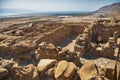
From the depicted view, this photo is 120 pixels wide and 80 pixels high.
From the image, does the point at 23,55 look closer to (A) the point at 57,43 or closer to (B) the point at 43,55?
(B) the point at 43,55

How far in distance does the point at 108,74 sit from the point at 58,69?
10.0 feet

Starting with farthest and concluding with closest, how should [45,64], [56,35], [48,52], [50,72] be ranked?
[56,35] < [48,52] < [45,64] < [50,72]

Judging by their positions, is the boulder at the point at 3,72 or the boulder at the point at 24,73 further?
the boulder at the point at 24,73

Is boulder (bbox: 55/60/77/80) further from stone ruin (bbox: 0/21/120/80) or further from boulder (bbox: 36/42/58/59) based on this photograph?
boulder (bbox: 36/42/58/59)

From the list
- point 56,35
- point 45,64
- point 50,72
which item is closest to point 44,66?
point 45,64

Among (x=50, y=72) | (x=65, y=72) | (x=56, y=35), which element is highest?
(x=65, y=72)

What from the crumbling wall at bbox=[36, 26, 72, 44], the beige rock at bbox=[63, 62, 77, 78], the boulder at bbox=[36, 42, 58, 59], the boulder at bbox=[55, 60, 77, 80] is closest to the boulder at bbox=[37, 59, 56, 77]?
the boulder at bbox=[55, 60, 77, 80]

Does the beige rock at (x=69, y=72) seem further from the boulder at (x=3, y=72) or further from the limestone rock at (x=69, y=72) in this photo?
the boulder at (x=3, y=72)

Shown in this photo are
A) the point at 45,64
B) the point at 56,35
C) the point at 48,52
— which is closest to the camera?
the point at 45,64

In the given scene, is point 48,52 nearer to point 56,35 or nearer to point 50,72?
point 50,72

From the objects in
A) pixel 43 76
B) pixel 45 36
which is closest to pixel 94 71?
pixel 43 76

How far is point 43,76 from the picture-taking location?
29.2ft

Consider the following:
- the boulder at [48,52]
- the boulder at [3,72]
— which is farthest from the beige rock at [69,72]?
the boulder at [48,52]

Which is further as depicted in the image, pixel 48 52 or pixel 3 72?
pixel 48 52
